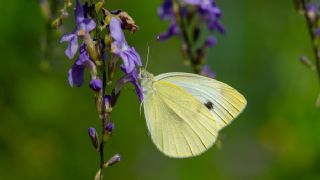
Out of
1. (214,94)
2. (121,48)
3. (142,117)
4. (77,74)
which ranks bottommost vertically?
(142,117)

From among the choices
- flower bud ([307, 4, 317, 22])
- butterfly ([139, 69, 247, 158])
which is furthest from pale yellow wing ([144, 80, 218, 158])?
flower bud ([307, 4, 317, 22])

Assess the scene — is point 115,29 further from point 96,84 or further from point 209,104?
point 209,104

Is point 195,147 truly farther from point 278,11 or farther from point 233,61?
point 278,11

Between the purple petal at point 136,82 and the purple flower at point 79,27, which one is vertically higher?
the purple flower at point 79,27

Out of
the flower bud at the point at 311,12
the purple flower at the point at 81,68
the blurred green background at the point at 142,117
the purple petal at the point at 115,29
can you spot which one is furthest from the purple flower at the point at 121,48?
the blurred green background at the point at 142,117

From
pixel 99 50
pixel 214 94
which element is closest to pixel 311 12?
pixel 214 94

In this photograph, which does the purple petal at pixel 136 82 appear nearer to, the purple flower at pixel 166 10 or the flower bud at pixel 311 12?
the purple flower at pixel 166 10

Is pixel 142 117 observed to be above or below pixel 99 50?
below
